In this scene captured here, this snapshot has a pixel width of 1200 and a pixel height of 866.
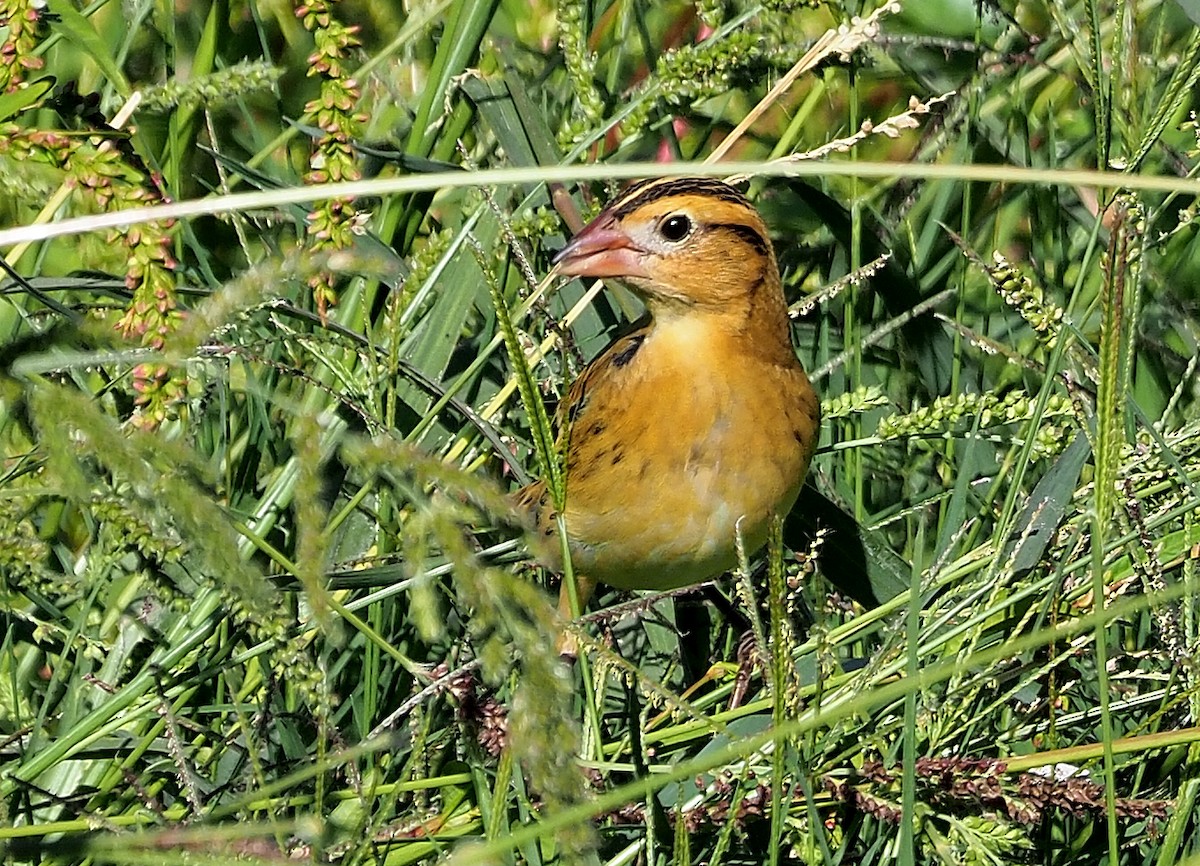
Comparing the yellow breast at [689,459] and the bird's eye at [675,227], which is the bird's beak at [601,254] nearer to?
the bird's eye at [675,227]

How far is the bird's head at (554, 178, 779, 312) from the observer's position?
2.55 meters

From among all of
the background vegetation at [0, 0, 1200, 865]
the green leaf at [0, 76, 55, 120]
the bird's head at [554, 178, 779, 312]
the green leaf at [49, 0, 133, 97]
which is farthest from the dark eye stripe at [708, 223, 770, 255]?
the green leaf at [0, 76, 55, 120]

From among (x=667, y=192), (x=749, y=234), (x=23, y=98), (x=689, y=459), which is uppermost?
(x=23, y=98)

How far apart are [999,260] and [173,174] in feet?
5.04

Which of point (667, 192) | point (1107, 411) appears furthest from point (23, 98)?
point (1107, 411)

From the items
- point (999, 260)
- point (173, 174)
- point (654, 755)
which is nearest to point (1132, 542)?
point (999, 260)

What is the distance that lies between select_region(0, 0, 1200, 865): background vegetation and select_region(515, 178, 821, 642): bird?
0.38 ft

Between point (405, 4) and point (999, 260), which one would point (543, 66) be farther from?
point (999, 260)

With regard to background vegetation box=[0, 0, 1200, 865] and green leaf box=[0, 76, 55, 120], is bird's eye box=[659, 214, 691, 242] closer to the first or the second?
background vegetation box=[0, 0, 1200, 865]

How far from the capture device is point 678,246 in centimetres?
262

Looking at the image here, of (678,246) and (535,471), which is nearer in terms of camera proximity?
(678,246)

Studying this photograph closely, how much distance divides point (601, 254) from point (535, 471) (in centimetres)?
66

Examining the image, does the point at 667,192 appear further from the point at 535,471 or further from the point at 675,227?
the point at 535,471

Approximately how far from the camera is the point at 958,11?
3.59 meters
